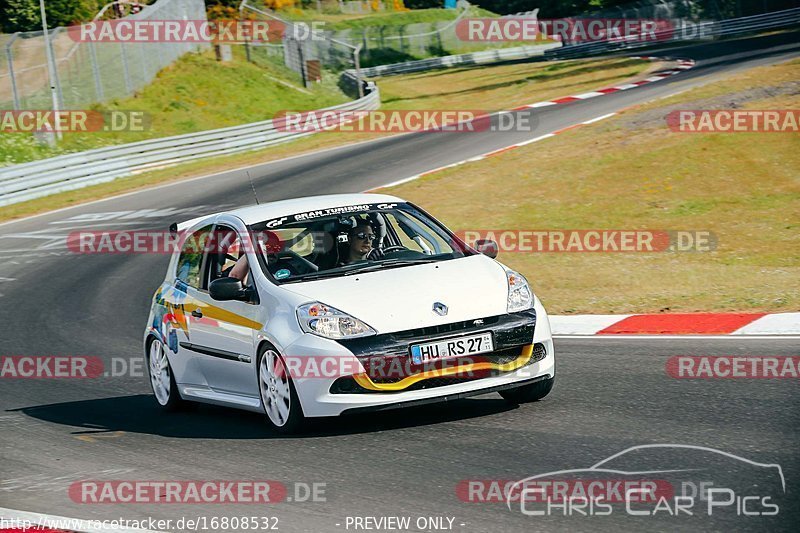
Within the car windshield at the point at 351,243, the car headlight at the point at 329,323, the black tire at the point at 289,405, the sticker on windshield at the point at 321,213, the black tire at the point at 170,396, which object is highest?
the sticker on windshield at the point at 321,213

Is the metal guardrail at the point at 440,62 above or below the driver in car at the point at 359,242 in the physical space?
below

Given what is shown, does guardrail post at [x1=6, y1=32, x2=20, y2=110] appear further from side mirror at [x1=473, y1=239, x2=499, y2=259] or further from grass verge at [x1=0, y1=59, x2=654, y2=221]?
side mirror at [x1=473, y1=239, x2=499, y2=259]

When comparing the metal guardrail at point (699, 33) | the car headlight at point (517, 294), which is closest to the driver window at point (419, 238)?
the car headlight at point (517, 294)

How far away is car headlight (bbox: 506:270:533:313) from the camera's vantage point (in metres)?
7.60

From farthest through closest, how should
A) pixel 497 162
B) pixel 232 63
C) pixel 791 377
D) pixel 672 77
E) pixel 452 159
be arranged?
pixel 232 63
pixel 672 77
pixel 452 159
pixel 497 162
pixel 791 377

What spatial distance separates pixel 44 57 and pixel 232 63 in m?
14.8

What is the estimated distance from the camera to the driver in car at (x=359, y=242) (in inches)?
330

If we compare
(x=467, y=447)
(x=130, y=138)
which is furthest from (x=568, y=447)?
(x=130, y=138)

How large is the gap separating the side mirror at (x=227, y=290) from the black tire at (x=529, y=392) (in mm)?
1900

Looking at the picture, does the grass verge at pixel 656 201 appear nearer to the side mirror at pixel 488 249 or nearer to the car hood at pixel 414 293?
the side mirror at pixel 488 249

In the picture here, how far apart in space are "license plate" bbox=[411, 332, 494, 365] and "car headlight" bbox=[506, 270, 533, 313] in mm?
356

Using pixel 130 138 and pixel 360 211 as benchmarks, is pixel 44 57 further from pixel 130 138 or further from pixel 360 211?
pixel 360 211

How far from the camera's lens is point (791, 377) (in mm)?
7918

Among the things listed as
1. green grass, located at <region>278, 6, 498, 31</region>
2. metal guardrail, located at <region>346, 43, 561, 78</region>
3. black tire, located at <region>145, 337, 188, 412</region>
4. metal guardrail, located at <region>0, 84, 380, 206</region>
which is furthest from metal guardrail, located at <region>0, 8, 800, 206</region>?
green grass, located at <region>278, 6, 498, 31</region>
